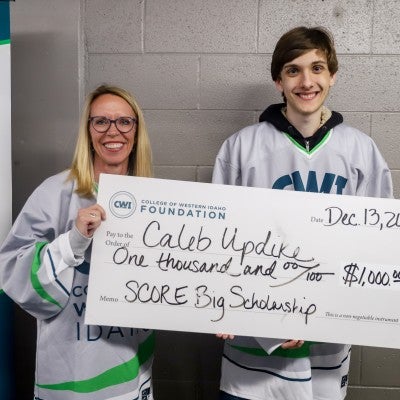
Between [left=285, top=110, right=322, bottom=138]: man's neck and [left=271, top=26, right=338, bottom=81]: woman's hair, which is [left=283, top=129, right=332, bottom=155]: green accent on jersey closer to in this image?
[left=285, top=110, right=322, bottom=138]: man's neck

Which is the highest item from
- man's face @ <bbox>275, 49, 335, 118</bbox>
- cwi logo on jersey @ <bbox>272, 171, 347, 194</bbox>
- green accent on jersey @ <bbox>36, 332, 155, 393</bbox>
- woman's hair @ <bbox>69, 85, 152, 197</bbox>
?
man's face @ <bbox>275, 49, 335, 118</bbox>

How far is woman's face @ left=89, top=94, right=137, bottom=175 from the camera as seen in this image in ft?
4.50

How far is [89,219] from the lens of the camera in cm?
125

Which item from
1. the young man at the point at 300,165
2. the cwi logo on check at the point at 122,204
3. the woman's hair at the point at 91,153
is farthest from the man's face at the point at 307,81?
the cwi logo on check at the point at 122,204

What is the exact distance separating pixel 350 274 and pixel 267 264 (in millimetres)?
212

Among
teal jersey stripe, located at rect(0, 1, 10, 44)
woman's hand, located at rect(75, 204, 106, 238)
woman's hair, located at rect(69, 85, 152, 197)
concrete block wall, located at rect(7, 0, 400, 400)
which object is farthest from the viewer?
concrete block wall, located at rect(7, 0, 400, 400)

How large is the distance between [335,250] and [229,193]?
31cm

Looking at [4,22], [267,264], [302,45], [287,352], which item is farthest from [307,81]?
[4,22]

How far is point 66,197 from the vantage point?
136 centimetres

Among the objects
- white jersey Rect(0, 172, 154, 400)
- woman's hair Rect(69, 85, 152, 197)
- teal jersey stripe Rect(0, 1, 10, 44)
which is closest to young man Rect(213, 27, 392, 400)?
woman's hair Rect(69, 85, 152, 197)

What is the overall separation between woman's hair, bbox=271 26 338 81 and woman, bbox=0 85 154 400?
0.45 m

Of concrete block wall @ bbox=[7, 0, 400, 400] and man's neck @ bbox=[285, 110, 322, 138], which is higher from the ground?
concrete block wall @ bbox=[7, 0, 400, 400]

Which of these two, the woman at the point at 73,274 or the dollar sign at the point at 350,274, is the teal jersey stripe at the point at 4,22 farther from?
the dollar sign at the point at 350,274

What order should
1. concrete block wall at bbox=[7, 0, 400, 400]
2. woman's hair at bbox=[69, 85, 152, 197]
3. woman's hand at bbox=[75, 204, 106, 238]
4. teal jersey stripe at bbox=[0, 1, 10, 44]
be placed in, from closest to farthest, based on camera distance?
woman's hand at bbox=[75, 204, 106, 238], woman's hair at bbox=[69, 85, 152, 197], teal jersey stripe at bbox=[0, 1, 10, 44], concrete block wall at bbox=[7, 0, 400, 400]
